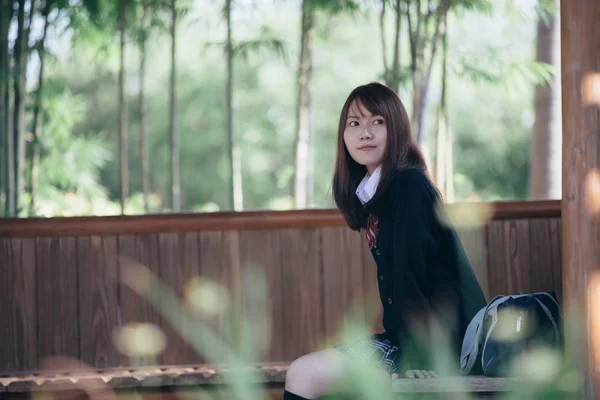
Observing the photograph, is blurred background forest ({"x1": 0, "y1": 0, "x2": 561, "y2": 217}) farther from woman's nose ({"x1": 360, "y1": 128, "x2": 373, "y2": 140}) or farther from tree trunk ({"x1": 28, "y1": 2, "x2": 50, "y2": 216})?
woman's nose ({"x1": 360, "y1": 128, "x2": 373, "y2": 140})

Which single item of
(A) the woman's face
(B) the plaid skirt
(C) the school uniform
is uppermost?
(A) the woman's face

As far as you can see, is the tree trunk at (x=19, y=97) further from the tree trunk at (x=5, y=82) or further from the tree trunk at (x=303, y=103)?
the tree trunk at (x=303, y=103)

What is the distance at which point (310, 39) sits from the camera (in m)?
5.34

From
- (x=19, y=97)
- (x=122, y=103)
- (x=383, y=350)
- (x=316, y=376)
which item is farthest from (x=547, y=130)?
(x=316, y=376)

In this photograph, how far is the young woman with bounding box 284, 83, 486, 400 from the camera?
2145 mm

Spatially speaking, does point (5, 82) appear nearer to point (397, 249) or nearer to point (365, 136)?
point (365, 136)

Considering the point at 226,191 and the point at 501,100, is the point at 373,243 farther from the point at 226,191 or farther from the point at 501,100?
the point at 501,100

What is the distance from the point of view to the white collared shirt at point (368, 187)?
7.72 feet

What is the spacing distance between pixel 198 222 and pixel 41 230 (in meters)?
0.65

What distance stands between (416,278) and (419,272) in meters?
0.02

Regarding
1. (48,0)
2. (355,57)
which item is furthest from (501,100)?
(48,0)

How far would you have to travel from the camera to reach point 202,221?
127 inches

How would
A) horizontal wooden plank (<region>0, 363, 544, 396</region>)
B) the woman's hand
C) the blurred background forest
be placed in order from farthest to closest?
the blurred background forest → horizontal wooden plank (<region>0, 363, 544, 396</region>) → the woman's hand

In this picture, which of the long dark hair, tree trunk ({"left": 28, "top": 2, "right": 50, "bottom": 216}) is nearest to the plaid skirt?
the long dark hair
